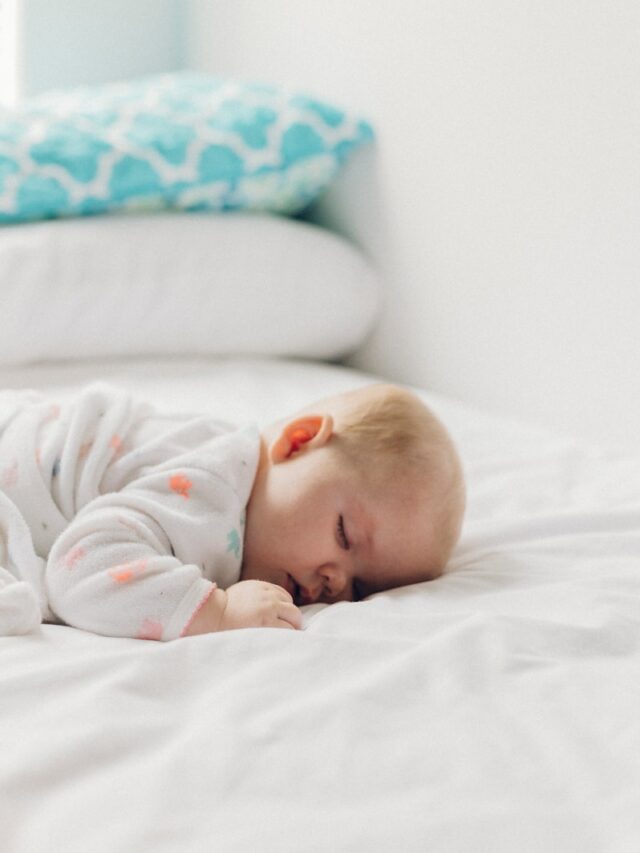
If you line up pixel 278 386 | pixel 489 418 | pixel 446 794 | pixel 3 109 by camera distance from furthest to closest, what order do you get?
1. pixel 3 109
2. pixel 278 386
3. pixel 489 418
4. pixel 446 794

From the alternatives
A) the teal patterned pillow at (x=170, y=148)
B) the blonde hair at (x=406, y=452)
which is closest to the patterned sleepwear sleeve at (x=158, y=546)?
the blonde hair at (x=406, y=452)

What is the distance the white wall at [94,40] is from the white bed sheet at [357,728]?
195 cm

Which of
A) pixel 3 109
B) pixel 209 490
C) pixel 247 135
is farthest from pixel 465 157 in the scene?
pixel 209 490

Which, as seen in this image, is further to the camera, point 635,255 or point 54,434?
point 635,255

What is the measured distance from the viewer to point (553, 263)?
1.65 metres

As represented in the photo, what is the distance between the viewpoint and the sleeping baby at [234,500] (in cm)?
97

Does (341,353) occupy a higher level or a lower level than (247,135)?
lower

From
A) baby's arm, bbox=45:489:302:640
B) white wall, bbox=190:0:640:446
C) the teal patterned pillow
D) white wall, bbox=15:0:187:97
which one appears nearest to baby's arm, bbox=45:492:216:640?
baby's arm, bbox=45:489:302:640

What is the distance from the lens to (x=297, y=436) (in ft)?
3.69

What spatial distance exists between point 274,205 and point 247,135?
0.49 ft

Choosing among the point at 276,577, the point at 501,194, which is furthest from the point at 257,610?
the point at 501,194

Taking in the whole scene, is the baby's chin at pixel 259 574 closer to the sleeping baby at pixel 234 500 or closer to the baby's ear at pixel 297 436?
the sleeping baby at pixel 234 500

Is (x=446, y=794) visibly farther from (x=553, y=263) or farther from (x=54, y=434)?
(x=553, y=263)

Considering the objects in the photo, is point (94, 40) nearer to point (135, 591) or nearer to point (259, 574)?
point (259, 574)
